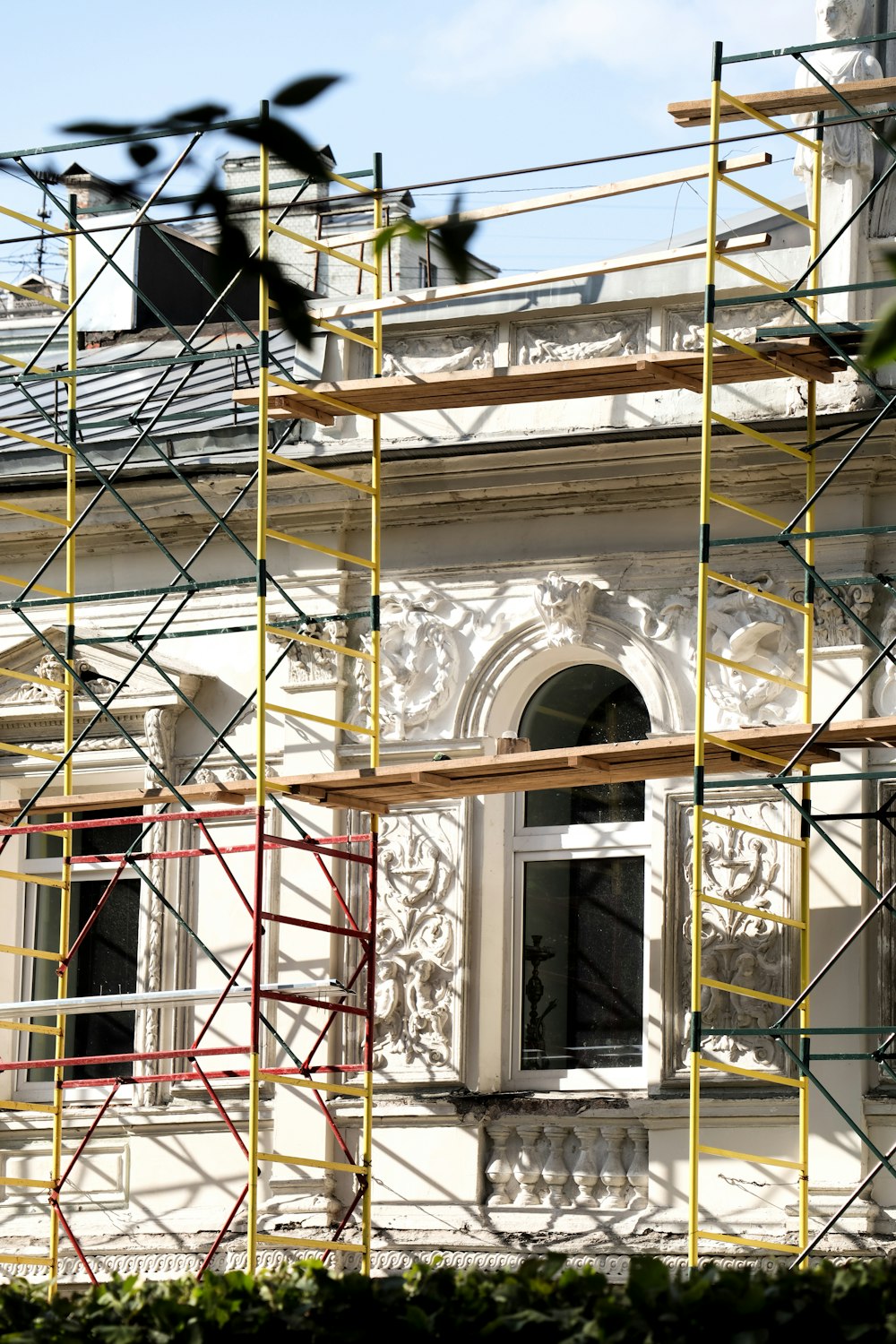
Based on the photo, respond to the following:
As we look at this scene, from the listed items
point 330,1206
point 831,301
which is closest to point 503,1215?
point 330,1206

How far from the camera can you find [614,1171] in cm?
1397

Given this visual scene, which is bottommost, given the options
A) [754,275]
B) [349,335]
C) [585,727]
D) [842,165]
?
[585,727]

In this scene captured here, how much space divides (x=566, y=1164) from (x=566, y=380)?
4378 mm

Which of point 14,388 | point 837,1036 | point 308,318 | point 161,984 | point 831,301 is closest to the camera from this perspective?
point 308,318

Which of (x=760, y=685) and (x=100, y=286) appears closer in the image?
(x=760, y=685)

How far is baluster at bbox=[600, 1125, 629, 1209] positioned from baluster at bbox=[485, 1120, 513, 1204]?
0.57m

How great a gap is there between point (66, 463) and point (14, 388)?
2910 millimetres

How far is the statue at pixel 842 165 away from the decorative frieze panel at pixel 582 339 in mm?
1112

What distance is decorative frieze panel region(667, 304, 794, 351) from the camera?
14578 millimetres

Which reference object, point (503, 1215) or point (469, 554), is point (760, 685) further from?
point (503, 1215)

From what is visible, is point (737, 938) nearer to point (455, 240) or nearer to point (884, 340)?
point (455, 240)

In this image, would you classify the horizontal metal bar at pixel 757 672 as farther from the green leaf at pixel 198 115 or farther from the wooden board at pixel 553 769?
the green leaf at pixel 198 115

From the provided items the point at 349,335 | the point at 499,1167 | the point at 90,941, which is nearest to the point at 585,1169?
the point at 499,1167

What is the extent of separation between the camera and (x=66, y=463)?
1623 centimetres
